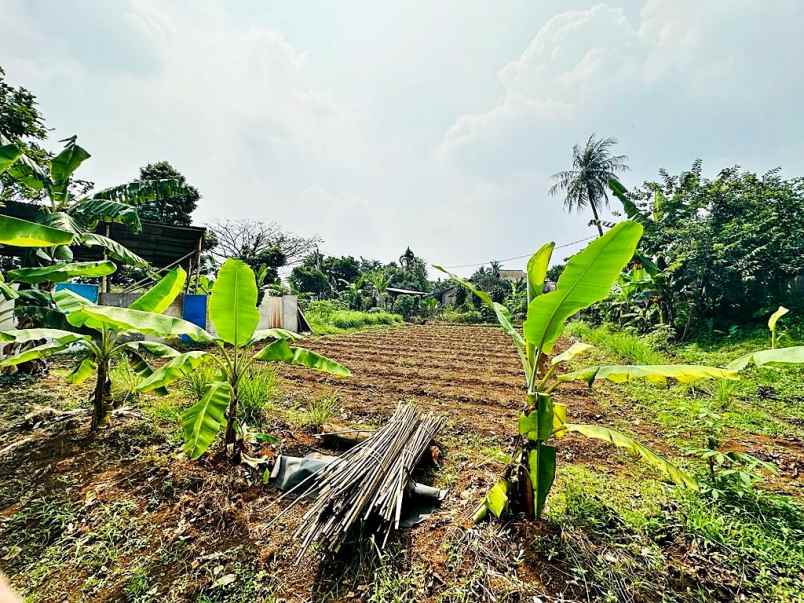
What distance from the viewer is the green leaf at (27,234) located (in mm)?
2371

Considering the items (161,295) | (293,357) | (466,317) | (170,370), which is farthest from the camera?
(466,317)

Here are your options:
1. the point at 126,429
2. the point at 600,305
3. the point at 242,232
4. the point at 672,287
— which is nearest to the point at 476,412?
the point at 126,429

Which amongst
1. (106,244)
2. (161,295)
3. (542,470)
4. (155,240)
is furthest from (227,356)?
(155,240)

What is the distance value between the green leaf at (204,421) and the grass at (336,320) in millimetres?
11161

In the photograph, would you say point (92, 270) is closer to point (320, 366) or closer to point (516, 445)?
point (320, 366)

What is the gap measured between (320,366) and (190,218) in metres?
18.5

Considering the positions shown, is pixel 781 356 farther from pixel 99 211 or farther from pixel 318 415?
pixel 99 211

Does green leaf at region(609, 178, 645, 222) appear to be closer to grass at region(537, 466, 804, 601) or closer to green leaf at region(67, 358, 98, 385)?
grass at region(537, 466, 804, 601)

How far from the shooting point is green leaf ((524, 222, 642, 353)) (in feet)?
6.18

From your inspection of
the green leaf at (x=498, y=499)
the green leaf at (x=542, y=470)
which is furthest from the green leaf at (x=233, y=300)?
the green leaf at (x=542, y=470)

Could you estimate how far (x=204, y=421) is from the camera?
238 cm

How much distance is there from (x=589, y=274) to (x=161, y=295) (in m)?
3.78

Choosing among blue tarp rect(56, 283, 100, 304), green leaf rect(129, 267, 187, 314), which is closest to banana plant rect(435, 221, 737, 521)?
green leaf rect(129, 267, 187, 314)

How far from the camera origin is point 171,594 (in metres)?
1.82
